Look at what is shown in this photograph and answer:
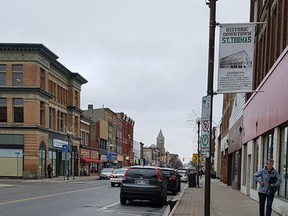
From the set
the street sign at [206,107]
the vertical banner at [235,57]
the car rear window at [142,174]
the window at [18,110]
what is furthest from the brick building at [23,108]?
the vertical banner at [235,57]

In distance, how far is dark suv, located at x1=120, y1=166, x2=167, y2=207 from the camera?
1788 centimetres

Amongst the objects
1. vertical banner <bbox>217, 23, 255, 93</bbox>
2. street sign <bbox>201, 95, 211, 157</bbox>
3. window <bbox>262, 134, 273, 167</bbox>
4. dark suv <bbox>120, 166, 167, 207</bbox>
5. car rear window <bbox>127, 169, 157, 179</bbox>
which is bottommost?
dark suv <bbox>120, 166, 167, 207</bbox>

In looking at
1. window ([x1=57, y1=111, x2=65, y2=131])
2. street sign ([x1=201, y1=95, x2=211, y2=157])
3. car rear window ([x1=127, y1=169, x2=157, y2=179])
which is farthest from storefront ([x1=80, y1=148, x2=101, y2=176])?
street sign ([x1=201, y1=95, x2=211, y2=157])

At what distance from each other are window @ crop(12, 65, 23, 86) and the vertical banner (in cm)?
4110

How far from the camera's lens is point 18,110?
47938mm

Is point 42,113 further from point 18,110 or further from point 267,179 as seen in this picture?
point 267,179

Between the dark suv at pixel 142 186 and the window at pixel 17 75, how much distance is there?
32.1 meters

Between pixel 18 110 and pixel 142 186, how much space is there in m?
32.9

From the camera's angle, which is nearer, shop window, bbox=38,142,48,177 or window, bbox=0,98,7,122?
window, bbox=0,98,7,122

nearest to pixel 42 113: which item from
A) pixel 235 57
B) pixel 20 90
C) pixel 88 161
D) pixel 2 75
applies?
pixel 20 90

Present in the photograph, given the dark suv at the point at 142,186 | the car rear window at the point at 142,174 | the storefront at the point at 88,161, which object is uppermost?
the car rear window at the point at 142,174

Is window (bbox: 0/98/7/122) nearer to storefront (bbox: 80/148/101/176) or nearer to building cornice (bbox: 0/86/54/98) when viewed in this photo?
building cornice (bbox: 0/86/54/98)

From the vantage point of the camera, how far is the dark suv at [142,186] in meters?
17.9

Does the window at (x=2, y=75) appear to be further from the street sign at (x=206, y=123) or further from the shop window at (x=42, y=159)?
the street sign at (x=206, y=123)
